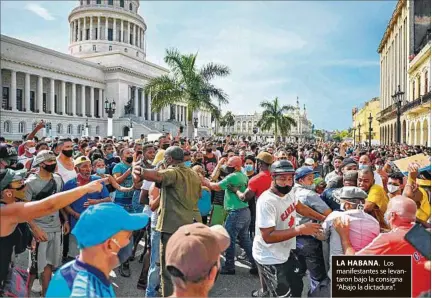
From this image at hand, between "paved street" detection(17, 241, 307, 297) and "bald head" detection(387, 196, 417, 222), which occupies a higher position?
"bald head" detection(387, 196, 417, 222)

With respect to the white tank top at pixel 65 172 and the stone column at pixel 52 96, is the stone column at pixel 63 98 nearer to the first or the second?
the stone column at pixel 52 96

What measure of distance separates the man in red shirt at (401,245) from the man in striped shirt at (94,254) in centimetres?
186

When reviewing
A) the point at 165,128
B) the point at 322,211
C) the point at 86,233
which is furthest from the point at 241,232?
the point at 165,128

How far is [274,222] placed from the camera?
353cm

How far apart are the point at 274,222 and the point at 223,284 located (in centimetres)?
224

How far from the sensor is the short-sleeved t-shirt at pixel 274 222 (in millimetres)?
3570

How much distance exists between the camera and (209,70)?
22141mm

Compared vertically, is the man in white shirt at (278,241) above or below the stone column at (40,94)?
below

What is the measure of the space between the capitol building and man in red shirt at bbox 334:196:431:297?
3366 cm

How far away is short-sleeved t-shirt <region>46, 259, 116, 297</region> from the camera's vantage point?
1848 mm

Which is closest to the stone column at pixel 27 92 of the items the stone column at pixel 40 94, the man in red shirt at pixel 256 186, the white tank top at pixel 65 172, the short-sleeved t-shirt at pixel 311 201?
the stone column at pixel 40 94

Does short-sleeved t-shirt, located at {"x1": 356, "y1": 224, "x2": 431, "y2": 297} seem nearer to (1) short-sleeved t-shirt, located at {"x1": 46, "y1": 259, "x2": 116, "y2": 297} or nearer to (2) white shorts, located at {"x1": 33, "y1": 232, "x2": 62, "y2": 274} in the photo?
(1) short-sleeved t-shirt, located at {"x1": 46, "y1": 259, "x2": 116, "y2": 297}

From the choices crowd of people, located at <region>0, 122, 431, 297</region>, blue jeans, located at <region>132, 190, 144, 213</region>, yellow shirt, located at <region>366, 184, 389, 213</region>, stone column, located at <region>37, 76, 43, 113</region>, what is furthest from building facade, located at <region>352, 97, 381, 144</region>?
yellow shirt, located at <region>366, 184, 389, 213</region>

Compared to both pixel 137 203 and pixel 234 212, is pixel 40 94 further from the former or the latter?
pixel 234 212
